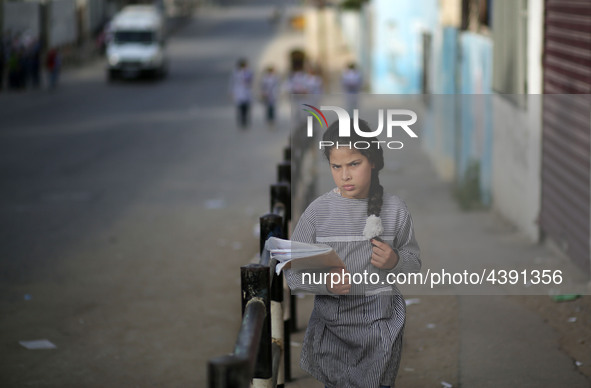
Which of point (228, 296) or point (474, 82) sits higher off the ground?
point (474, 82)

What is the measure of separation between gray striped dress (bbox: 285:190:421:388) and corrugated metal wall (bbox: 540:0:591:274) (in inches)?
172

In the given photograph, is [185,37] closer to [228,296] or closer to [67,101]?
[67,101]

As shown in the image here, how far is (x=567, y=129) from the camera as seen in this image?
8695 mm

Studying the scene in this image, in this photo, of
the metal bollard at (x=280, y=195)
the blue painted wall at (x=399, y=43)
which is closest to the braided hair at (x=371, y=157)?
the metal bollard at (x=280, y=195)

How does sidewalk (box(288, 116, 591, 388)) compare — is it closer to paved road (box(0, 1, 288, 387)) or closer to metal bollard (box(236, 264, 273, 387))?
metal bollard (box(236, 264, 273, 387))

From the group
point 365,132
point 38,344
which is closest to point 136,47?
point 38,344

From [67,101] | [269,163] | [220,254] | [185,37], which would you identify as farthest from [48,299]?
[185,37]

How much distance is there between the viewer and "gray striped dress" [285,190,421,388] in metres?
4.01

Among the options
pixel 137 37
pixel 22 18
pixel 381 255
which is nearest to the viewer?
pixel 381 255

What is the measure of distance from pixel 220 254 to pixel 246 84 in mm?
13512

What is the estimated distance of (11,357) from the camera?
22.3 feet

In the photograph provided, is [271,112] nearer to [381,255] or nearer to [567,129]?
[567,129]

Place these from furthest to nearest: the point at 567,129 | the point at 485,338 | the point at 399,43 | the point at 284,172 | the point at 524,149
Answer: the point at 399,43 → the point at 524,149 → the point at 567,129 → the point at 284,172 → the point at 485,338

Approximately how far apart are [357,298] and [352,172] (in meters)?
0.54
